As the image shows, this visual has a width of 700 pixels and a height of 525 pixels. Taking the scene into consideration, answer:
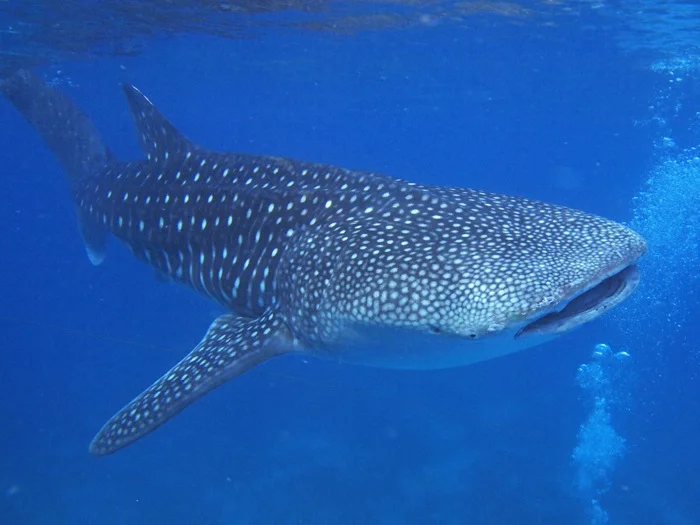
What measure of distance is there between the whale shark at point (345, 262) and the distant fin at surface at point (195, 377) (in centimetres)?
1

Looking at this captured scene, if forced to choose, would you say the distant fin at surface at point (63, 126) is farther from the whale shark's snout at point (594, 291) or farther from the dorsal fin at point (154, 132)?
the whale shark's snout at point (594, 291)

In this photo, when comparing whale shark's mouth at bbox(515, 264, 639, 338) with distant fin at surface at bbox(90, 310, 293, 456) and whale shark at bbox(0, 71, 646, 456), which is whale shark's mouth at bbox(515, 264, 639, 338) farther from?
distant fin at surface at bbox(90, 310, 293, 456)

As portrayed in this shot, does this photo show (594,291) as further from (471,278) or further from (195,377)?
(195,377)

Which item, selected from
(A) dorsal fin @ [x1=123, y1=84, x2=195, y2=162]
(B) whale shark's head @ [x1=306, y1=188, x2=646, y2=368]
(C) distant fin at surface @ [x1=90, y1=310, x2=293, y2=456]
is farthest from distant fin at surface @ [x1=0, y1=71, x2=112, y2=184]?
(B) whale shark's head @ [x1=306, y1=188, x2=646, y2=368]

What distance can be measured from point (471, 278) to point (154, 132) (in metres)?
4.96

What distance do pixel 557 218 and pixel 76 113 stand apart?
8.12 m

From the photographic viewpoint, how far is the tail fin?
8.95 meters

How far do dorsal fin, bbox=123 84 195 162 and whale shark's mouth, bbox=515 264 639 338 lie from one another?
477cm

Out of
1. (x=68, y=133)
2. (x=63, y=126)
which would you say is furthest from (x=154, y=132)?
(x=63, y=126)

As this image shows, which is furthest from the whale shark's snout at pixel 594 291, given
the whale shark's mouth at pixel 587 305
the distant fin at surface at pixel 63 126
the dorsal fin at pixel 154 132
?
the distant fin at surface at pixel 63 126

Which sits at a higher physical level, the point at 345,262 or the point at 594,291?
the point at 594,291

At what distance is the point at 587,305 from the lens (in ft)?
11.6

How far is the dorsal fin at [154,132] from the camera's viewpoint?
6965 mm

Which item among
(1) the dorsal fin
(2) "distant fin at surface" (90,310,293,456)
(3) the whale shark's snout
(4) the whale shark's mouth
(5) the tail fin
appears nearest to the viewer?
(3) the whale shark's snout
